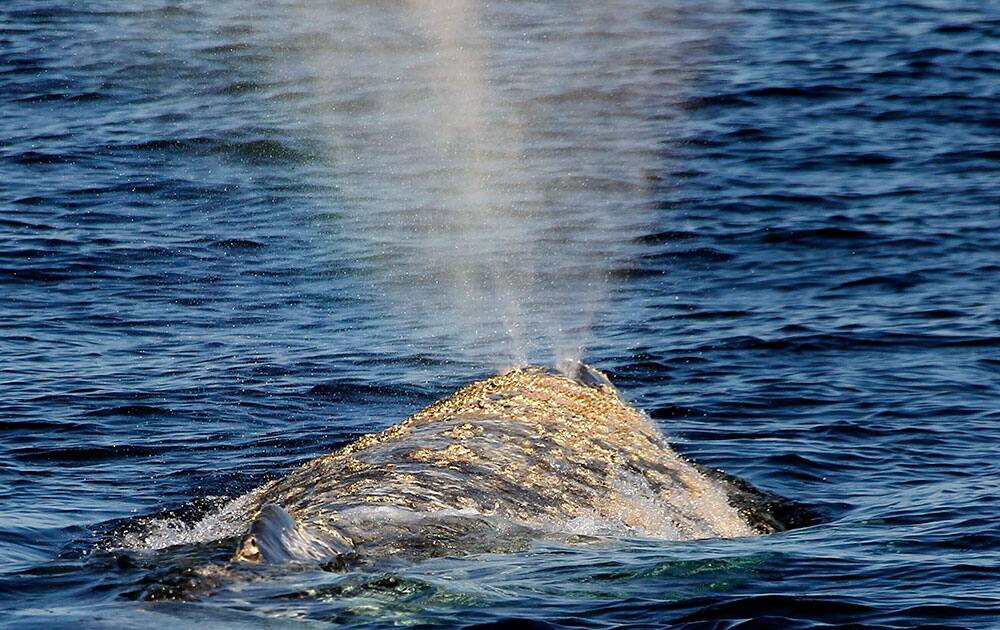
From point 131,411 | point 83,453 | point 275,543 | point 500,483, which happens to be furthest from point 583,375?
point 275,543

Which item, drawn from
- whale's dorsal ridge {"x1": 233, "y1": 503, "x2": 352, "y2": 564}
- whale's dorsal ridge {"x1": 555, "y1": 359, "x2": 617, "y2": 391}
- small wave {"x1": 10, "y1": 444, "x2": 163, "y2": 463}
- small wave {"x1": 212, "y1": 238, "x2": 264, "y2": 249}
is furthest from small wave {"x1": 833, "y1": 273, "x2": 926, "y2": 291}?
whale's dorsal ridge {"x1": 233, "y1": 503, "x2": 352, "y2": 564}

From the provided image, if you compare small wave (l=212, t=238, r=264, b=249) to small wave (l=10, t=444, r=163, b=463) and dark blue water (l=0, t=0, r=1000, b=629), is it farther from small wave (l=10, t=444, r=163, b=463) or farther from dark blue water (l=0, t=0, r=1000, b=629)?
small wave (l=10, t=444, r=163, b=463)

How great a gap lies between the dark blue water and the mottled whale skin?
40cm

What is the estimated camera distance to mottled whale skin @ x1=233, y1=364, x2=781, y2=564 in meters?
8.87

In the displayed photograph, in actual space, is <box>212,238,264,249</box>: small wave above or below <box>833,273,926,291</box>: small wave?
above

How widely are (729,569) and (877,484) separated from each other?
4534 millimetres

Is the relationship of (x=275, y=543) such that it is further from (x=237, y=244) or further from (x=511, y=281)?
(x=237, y=244)

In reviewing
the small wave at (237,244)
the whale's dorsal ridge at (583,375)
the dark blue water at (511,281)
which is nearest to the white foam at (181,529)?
the dark blue water at (511,281)

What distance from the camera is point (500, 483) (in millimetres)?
10375

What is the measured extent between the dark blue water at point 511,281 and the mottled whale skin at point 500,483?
40 cm

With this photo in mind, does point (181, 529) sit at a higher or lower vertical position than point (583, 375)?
lower

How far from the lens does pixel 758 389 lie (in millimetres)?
16406

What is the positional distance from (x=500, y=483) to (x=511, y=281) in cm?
1032

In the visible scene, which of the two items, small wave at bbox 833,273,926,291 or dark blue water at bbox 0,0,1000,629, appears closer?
dark blue water at bbox 0,0,1000,629
